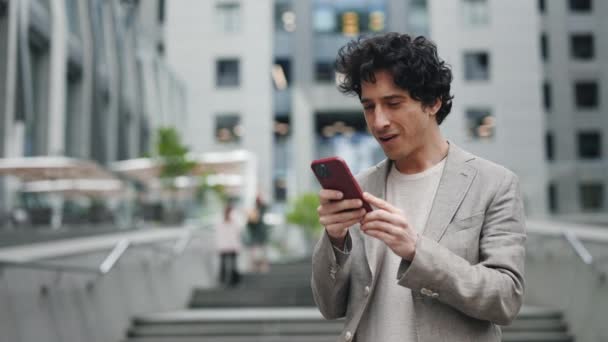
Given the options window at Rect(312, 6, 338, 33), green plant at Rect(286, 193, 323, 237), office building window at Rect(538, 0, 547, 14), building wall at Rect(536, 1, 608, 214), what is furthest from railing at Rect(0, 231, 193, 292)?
window at Rect(312, 6, 338, 33)

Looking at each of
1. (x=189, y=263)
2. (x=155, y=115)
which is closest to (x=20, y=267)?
(x=189, y=263)

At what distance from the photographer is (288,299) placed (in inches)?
403

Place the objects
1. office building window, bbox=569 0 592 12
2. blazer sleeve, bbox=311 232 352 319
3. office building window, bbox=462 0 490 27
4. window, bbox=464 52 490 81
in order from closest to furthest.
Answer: blazer sleeve, bbox=311 232 352 319 → office building window, bbox=569 0 592 12 → office building window, bbox=462 0 490 27 → window, bbox=464 52 490 81

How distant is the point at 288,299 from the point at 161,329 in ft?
8.04

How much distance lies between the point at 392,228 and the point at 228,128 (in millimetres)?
24247

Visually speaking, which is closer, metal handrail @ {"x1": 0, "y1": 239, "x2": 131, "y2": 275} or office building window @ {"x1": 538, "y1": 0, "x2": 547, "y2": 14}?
metal handrail @ {"x1": 0, "y1": 239, "x2": 131, "y2": 275}

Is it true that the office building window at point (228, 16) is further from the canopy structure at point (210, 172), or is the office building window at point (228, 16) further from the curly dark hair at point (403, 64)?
the curly dark hair at point (403, 64)

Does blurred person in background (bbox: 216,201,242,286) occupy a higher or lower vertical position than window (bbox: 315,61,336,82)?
lower

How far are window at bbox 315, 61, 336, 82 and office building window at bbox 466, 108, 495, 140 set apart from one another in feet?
26.1

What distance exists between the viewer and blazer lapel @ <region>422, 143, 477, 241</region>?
1.81m

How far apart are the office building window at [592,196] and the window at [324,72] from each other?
17491 millimetres

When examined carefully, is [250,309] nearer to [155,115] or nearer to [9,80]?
[9,80]

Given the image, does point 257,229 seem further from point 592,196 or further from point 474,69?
point 474,69

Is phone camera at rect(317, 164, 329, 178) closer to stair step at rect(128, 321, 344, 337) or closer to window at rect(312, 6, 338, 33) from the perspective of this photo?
stair step at rect(128, 321, 344, 337)
